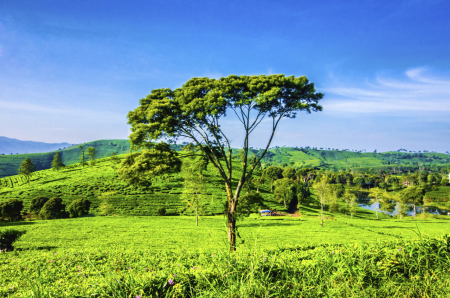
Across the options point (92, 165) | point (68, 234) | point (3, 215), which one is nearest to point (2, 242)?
point (68, 234)

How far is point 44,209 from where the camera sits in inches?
1813

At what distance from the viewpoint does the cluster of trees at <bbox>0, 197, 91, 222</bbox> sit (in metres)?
41.5

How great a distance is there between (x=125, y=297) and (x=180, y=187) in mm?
81226

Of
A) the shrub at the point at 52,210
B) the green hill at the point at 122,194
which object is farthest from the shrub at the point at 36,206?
the green hill at the point at 122,194

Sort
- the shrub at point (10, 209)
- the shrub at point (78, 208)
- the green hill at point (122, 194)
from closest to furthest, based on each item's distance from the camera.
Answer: the shrub at point (10, 209), the shrub at point (78, 208), the green hill at point (122, 194)

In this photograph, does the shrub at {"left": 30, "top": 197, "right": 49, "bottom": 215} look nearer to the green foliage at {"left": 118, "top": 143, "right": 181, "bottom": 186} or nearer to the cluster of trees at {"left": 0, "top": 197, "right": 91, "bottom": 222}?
the cluster of trees at {"left": 0, "top": 197, "right": 91, "bottom": 222}

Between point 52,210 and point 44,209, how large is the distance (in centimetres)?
143

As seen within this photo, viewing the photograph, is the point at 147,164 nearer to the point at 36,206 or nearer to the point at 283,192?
the point at 36,206

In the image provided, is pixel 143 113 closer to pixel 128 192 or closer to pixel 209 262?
pixel 209 262

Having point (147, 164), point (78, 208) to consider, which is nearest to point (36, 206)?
point (78, 208)

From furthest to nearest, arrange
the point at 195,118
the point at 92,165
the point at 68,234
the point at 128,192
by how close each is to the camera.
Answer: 1. the point at 92,165
2. the point at 128,192
3. the point at 68,234
4. the point at 195,118

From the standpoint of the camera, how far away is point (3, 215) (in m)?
41.3

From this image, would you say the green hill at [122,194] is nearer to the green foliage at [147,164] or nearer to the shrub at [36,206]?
the shrub at [36,206]

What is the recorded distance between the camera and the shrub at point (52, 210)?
151 ft
